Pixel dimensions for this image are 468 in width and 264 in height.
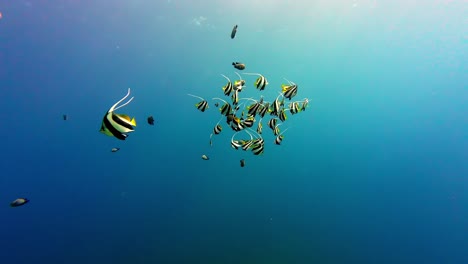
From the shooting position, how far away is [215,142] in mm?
44562

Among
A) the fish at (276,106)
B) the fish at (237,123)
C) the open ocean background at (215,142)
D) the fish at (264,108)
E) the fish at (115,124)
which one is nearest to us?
the fish at (115,124)

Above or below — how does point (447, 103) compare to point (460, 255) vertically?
above

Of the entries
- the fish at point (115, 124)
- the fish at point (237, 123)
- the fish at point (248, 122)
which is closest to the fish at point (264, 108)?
the fish at point (248, 122)

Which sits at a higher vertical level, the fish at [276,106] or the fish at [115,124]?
the fish at [276,106]

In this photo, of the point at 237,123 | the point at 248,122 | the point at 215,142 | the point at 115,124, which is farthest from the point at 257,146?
the point at 215,142

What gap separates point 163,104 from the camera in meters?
38.2

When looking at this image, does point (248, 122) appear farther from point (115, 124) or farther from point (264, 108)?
point (115, 124)

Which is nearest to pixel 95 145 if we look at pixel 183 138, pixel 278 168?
pixel 183 138

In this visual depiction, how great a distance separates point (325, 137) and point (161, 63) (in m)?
45.7

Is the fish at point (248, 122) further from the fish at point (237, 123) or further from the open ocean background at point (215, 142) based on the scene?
the open ocean background at point (215, 142)

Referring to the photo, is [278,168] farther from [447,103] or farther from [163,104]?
[447,103]

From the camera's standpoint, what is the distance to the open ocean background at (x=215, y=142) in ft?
68.8

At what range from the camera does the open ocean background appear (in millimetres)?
20984

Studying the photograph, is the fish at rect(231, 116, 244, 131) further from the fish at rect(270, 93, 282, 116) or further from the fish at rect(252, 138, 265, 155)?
the fish at rect(270, 93, 282, 116)
